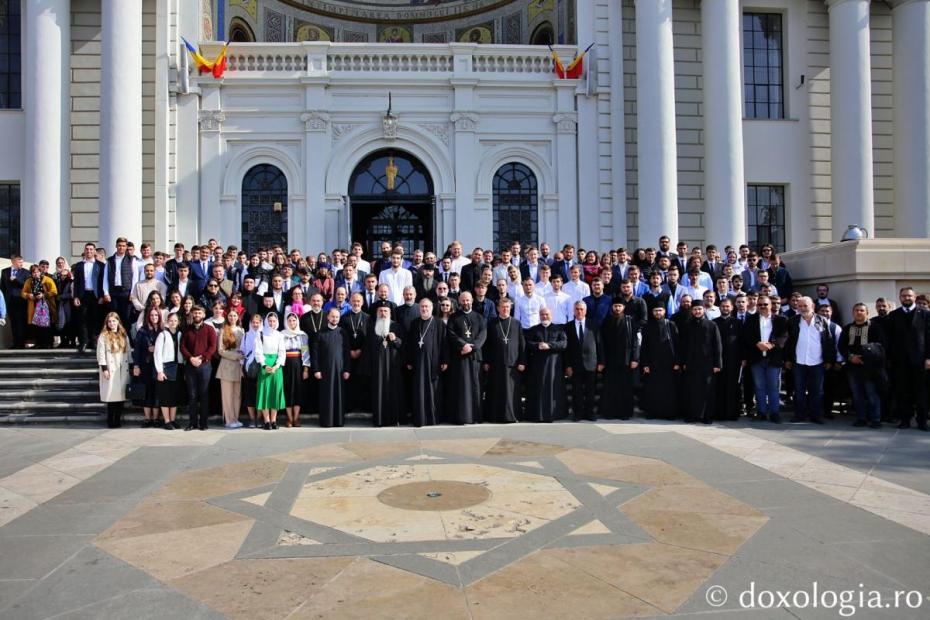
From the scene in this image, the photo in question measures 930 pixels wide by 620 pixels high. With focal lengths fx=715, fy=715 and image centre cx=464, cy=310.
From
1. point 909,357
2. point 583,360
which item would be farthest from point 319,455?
point 909,357

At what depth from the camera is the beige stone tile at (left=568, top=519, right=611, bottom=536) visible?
16.4 ft

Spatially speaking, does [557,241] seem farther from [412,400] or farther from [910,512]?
[910,512]

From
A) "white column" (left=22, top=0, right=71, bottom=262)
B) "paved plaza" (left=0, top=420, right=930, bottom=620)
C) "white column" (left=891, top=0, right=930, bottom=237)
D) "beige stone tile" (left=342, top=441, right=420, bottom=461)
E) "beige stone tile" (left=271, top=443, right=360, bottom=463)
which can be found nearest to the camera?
"paved plaza" (left=0, top=420, right=930, bottom=620)

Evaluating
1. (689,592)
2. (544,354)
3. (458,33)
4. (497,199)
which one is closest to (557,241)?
(497,199)

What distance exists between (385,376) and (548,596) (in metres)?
6.58

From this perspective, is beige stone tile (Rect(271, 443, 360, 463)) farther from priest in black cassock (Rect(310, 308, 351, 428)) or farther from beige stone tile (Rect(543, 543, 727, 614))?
beige stone tile (Rect(543, 543, 727, 614))

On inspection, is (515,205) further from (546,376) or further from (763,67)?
(546,376)

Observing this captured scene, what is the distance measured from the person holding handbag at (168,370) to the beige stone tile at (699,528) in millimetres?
6919

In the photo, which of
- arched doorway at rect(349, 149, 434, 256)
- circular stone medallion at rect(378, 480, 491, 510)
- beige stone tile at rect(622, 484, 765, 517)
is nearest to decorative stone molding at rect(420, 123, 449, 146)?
arched doorway at rect(349, 149, 434, 256)

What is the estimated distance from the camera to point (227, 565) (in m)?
4.46

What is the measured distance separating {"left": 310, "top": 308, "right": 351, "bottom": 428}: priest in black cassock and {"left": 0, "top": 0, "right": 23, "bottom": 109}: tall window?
13773 millimetres

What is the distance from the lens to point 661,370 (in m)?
10.7

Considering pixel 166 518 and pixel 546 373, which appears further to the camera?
pixel 546 373

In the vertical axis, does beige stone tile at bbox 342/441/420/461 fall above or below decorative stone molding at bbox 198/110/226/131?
below
